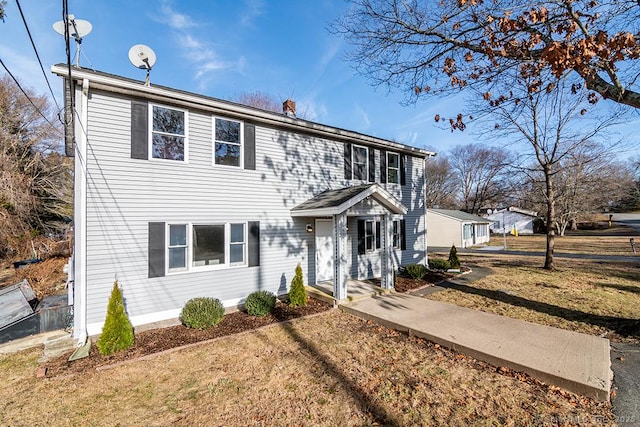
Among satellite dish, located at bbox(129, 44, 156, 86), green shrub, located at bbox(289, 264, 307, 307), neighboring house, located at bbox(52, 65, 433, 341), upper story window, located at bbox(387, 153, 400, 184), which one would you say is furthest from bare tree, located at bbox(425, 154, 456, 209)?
satellite dish, located at bbox(129, 44, 156, 86)

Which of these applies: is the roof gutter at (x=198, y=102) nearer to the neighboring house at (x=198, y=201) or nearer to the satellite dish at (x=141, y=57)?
the neighboring house at (x=198, y=201)

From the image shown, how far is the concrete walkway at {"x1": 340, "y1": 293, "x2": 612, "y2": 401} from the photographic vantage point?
4.17 metres

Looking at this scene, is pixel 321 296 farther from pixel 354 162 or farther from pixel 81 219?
pixel 81 219

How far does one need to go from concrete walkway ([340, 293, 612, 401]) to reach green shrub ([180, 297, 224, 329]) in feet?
10.9

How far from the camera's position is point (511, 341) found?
5.44 meters

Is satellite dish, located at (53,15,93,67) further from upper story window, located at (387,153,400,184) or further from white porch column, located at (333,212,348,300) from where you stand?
upper story window, located at (387,153,400,184)

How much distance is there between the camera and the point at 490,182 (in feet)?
145

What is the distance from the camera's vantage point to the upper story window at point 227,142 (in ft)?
26.4

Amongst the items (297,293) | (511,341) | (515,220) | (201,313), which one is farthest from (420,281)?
(515,220)

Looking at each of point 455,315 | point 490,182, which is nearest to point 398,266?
point 455,315

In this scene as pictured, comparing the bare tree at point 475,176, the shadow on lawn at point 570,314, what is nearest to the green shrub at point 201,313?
the shadow on lawn at point 570,314

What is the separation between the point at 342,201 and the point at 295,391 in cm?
515

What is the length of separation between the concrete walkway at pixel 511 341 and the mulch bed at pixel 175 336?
1.55 meters

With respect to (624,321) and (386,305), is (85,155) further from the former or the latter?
(624,321)
